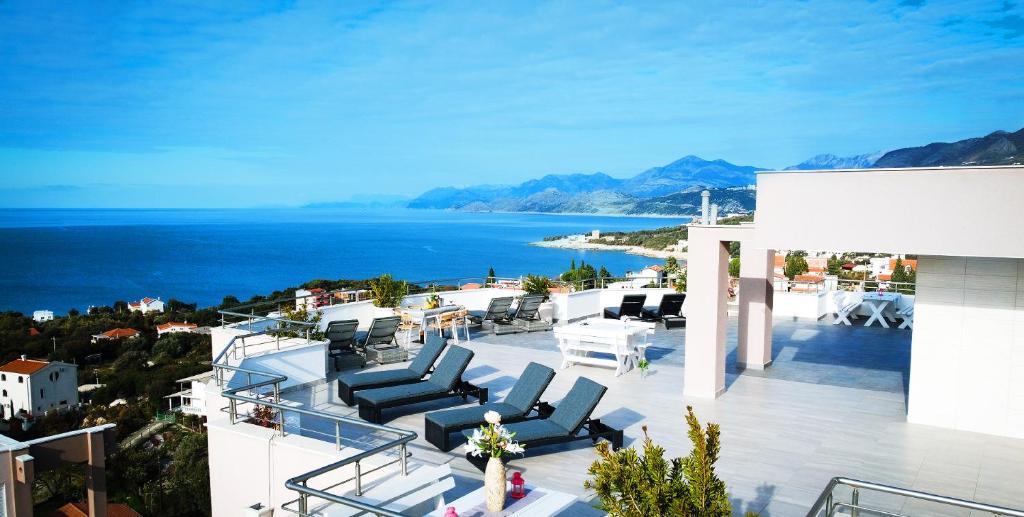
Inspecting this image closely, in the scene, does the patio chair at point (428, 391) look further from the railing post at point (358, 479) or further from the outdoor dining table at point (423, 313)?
the outdoor dining table at point (423, 313)

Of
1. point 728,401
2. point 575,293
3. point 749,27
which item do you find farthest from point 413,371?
point 749,27

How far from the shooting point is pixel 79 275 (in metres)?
106

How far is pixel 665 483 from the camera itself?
10.9ft

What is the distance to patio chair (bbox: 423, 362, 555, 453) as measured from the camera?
6828 millimetres

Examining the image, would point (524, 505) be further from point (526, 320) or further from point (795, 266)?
point (795, 266)

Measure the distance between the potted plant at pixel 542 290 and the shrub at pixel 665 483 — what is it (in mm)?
12221

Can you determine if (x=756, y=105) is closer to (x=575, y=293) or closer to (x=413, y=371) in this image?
(x=575, y=293)

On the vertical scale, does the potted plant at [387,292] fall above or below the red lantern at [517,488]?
above

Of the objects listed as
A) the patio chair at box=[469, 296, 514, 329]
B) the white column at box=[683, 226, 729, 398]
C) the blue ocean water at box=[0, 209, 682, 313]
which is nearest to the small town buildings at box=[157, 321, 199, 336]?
the patio chair at box=[469, 296, 514, 329]

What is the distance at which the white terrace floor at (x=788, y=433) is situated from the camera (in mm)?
6117

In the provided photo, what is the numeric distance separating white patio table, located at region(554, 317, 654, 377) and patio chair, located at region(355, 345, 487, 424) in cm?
Result: 250

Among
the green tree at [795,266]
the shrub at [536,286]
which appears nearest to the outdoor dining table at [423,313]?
the shrub at [536,286]

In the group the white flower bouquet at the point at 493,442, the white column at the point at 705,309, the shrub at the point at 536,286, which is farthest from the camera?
the shrub at the point at 536,286

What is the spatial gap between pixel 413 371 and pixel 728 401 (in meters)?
4.31
